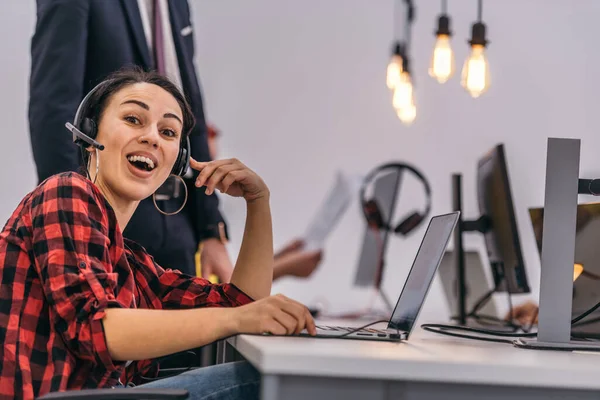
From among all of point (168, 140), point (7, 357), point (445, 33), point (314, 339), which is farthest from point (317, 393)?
point (445, 33)

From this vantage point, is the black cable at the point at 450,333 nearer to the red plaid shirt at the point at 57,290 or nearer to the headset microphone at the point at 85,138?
the red plaid shirt at the point at 57,290

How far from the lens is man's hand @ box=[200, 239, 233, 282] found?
2.31m

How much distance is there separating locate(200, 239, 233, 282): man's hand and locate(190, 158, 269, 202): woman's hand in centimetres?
67

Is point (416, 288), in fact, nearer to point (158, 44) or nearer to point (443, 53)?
point (158, 44)

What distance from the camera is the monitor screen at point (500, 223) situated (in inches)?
73.6

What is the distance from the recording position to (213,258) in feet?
7.63

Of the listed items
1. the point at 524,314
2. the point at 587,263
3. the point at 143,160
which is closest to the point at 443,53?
the point at 524,314

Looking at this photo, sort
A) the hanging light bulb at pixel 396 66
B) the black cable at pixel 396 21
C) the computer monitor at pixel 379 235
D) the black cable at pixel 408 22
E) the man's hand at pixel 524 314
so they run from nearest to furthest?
the man's hand at pixel 524 314 → the computer monitor at pixel 379 235 → the hanging light bulb at pixel 396 66 → the black cable at pixel 408 22 → the black cable at pixel 396 21

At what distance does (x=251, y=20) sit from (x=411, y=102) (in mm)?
1172

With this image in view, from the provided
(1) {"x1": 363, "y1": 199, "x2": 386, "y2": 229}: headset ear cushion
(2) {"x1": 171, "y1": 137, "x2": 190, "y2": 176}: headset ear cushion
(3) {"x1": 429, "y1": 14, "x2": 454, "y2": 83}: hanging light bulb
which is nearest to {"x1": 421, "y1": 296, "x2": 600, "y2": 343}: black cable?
(2) {"x1": 171, "y1": 137, "x2": 190, "y2": 176}: headset ear cushion

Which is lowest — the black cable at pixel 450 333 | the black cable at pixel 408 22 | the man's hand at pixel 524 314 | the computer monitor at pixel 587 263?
the man's hand at pixel 524 314

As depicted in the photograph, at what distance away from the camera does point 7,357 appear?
1160 mm

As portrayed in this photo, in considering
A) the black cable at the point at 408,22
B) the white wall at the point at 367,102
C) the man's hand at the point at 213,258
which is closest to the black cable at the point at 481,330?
the man's hand at the point at 213,258

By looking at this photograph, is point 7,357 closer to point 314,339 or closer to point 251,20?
point 314,339
